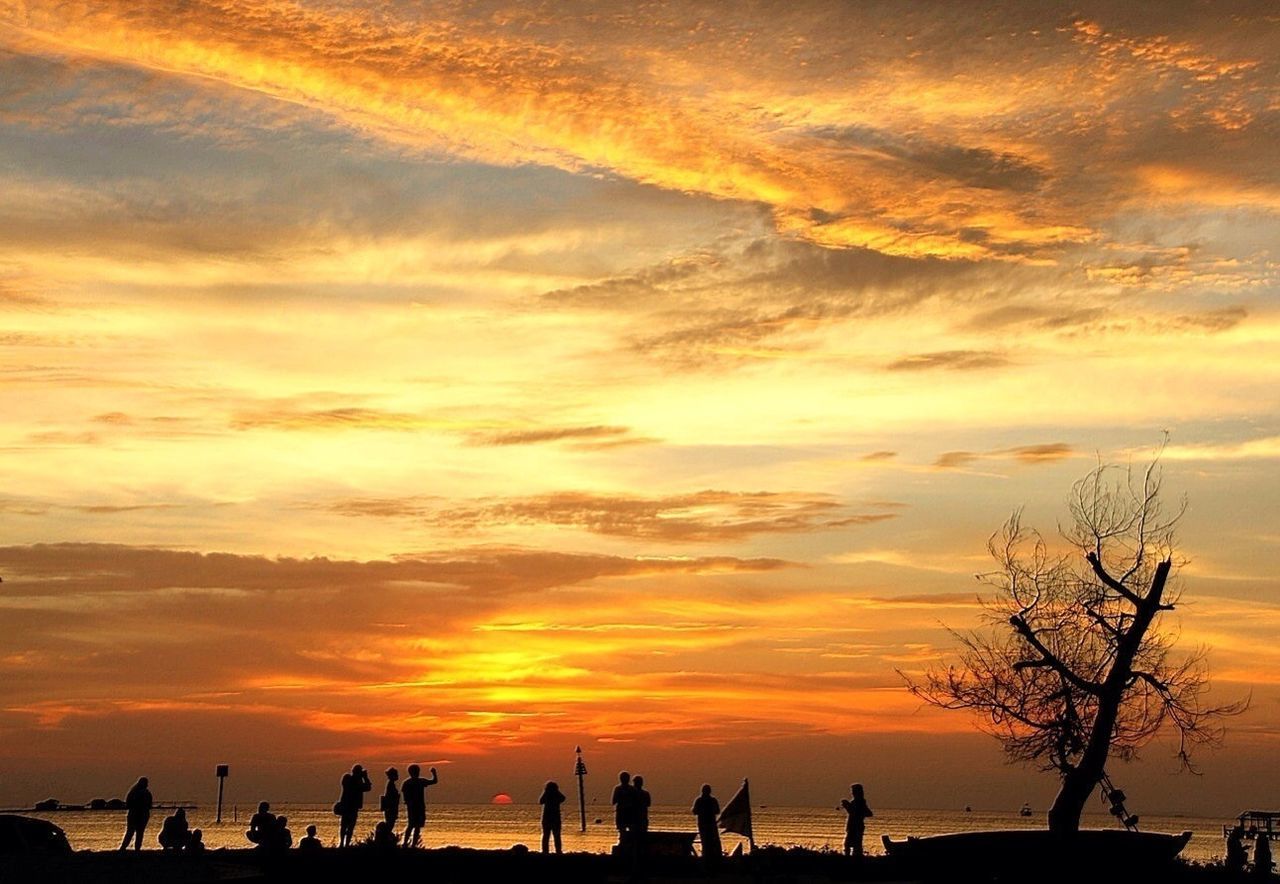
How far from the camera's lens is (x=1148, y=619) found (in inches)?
1484

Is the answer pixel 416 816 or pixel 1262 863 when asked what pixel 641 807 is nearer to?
pixel 416 816

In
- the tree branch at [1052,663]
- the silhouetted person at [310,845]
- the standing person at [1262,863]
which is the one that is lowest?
the standing person at [1262,863]

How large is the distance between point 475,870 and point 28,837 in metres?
10.4

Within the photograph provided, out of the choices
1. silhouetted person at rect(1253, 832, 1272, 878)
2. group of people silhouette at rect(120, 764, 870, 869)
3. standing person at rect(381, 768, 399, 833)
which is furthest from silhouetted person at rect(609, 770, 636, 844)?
silhouetted person at rect(1253, 832, 1272, 878)

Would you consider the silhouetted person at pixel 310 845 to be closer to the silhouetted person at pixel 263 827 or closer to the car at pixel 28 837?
the silhouetted person at pixel 263 827

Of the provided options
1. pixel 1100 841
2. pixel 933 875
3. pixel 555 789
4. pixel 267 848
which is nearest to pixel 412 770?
pixel 555 789

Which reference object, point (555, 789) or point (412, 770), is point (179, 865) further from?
point (555, 789)

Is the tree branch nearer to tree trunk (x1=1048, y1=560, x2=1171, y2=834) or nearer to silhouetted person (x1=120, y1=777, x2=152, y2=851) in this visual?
tree trunk (x1=1048, y1=560, x2=1171, y2=834)

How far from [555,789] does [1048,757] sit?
500 inches

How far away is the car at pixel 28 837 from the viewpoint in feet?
108

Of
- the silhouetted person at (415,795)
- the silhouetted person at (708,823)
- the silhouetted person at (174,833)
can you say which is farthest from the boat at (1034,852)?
the silhouetted person at (174,833)

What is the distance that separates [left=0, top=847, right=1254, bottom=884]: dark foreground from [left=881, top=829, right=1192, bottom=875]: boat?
0.17 meters

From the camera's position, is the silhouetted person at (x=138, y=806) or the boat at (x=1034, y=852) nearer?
the boat at (x=1034, y=852)

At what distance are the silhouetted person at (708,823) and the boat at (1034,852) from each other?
4142 millimetres
